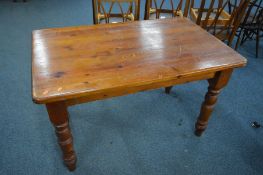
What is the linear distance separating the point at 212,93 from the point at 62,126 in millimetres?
842

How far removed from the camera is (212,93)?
3.83ft

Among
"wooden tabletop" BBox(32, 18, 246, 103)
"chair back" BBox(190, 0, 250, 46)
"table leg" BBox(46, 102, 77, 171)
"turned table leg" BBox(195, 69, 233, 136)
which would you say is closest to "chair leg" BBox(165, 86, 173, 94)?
"turned table leg" BBox(195, 69, 233, 136)

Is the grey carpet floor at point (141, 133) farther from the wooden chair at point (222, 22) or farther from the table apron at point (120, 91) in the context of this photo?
the table apron at point (120, 91)

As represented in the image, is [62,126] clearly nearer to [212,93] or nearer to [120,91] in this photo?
[120,91]

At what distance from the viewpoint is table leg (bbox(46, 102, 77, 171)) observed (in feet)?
2.82

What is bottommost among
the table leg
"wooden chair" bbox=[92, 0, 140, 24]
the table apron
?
the table leg

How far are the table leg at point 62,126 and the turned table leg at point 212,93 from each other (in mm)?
799

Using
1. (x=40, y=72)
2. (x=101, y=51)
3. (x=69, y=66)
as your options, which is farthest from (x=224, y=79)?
(x=40, y=72)

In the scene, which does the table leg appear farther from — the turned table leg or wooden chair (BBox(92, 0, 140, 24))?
wooden chair (BBox(92, 0, 140, 24))

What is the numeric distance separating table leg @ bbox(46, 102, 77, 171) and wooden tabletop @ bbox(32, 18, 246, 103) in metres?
0.08

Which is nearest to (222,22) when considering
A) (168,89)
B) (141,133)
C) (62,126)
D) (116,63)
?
(168,89)

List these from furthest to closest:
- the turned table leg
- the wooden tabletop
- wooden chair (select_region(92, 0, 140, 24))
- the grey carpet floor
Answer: wooden chair (select_region(92, 0, 140, 24)) → the grey carpet floor → the turned table leg → the wooden tabletop

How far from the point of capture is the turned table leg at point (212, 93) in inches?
42.5

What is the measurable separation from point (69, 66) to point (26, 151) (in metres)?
0.78
